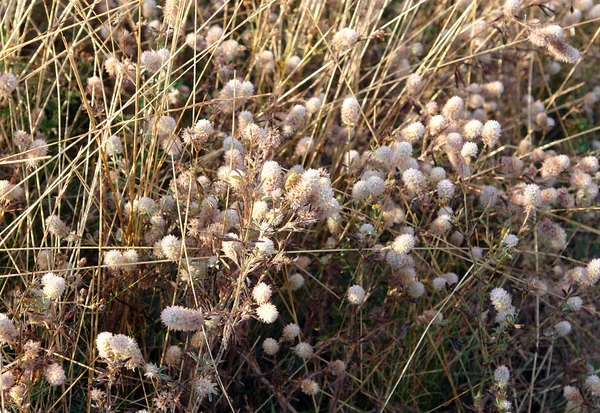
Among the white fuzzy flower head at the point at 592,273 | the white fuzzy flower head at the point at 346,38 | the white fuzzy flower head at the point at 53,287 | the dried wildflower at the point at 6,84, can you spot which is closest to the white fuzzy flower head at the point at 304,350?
the white fuzzy flower head at the point at 53,287

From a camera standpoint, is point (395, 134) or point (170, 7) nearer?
point (170, 7)

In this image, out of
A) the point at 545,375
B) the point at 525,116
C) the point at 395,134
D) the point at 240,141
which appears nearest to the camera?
the point at 240,141

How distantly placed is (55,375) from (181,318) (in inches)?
12.0

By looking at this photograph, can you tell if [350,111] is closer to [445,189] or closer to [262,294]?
[445,189]

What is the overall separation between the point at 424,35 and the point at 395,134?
1222 mm

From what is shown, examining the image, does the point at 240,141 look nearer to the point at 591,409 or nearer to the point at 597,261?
the point at 597,261

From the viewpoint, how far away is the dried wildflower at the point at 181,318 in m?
1.54

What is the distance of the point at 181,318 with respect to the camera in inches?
60.7

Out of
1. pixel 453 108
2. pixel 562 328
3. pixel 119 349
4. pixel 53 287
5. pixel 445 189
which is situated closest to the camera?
pixel 119 349

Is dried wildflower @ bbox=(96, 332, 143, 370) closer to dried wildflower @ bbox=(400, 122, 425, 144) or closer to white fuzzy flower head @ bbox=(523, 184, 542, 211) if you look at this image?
dried wildflower @ bbox=(400, 122, 425, 144)

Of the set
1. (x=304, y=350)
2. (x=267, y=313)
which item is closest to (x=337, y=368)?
(x=304, y=350)

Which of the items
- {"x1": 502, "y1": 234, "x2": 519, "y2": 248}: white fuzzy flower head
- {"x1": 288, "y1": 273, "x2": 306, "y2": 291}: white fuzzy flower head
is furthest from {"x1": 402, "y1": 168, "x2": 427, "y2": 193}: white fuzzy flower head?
{"x1": 288, "y1": 273, "x2": 306, "y2": 291}: white fuzzy flower head

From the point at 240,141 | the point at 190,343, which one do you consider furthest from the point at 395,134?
the point at 190,343

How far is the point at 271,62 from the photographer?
2.47 m
